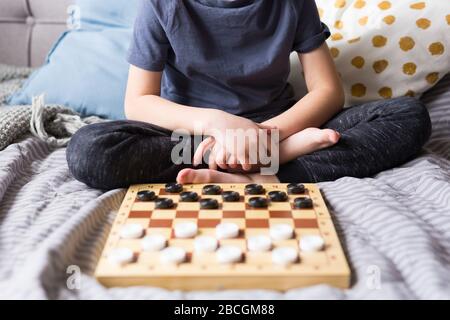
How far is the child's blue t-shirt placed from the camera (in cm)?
100

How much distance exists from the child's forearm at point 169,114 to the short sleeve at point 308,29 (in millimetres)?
241

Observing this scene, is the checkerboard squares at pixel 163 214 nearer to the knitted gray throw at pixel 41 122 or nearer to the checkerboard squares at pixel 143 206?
the checkerboard squares at pixel 143 206

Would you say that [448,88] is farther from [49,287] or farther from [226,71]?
[49,287]

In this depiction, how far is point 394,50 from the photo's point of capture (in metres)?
1.15

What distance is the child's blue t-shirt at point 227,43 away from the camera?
998 millimetres

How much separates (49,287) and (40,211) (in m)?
0.23

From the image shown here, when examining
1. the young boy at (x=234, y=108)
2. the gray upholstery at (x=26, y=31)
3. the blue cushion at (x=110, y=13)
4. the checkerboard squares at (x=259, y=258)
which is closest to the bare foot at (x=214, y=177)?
the young boy at (x=234, y=108)

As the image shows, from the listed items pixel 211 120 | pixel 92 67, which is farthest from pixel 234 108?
pixel 92 67

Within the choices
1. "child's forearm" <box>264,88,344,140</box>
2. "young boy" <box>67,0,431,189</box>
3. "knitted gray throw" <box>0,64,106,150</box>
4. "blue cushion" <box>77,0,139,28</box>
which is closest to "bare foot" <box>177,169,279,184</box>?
"young boy" <box>67,0,431,189</box>

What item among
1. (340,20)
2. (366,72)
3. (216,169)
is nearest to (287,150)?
(216,169)

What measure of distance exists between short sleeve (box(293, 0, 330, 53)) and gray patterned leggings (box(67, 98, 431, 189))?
17 centimetres

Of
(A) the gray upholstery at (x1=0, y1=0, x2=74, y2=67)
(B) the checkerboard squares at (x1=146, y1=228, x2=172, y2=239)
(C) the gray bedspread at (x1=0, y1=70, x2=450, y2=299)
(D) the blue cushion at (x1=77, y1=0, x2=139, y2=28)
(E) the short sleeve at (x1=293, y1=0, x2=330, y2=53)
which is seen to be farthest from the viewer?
(A) the gray upholstery at (x1=0, y1=0, x2=74, y2=67)

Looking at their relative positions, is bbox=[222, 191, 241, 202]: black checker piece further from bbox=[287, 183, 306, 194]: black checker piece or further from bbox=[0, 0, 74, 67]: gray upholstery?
bbox=[0, 0, 74, 67]: gray upholstery

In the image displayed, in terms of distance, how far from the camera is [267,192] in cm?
84
